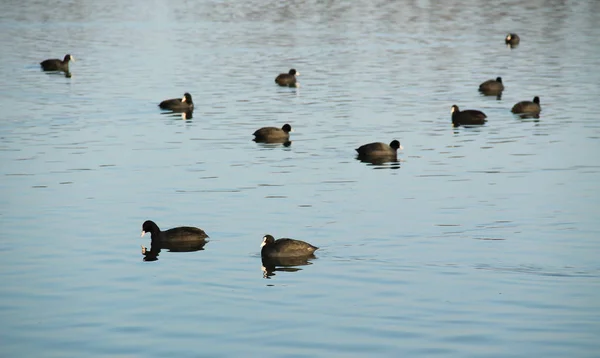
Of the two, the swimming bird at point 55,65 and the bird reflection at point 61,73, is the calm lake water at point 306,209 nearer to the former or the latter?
the bird reflection at point 61,73

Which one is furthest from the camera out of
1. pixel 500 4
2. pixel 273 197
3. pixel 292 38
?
pixel 500 4

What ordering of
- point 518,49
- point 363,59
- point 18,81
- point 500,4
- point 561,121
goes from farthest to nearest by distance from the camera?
point 500,4 < point 518,49 < point 363,59 < point 18,81 < point 561,121

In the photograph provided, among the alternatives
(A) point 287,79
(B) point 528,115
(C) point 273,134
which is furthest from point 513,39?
(C) point 273,134

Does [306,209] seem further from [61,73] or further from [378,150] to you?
[61,73]

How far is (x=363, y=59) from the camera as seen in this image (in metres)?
73.9

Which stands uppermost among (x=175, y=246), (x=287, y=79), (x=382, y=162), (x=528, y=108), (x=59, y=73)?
(x=59, y=73)

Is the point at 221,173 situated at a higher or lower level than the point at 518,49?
lower

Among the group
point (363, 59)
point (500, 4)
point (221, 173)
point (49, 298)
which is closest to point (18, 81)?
point (363, 59)

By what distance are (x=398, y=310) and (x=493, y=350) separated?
2.87 meters

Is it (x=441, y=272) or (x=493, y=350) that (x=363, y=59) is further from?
(x=493, y=350)

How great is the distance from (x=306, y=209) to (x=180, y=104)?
21582 mm

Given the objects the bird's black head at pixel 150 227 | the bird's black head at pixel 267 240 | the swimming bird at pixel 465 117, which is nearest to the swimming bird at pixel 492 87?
the swimming bird at pixel 465 117

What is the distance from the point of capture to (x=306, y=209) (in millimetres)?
30375

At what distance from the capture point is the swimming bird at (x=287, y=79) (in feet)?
198
